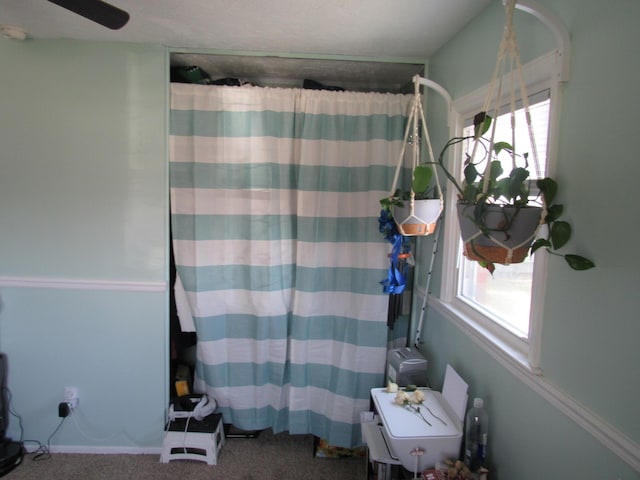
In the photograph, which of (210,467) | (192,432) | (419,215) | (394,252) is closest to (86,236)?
(192,432)

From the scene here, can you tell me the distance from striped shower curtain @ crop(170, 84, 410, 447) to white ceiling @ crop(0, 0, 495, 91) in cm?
25

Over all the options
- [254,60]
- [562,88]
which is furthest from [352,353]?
[254,60]

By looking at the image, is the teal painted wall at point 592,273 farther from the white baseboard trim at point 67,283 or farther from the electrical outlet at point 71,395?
the electrical outlet at point 71,395

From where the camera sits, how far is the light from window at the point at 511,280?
1.27m

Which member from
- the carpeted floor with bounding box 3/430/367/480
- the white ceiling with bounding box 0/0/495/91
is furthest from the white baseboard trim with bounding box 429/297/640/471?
the white ceiling with bounding box 0/0/495/91

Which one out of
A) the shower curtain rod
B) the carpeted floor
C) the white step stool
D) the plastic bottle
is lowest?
the carpeted floor

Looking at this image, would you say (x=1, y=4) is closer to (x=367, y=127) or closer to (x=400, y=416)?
(x=367, y=127)

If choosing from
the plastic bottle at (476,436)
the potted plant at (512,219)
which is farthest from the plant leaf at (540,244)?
the plastic bottle at (476,436)

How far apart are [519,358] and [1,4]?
8.81 ft

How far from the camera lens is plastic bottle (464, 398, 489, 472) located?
4.62 ft

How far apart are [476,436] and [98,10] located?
6.91ft

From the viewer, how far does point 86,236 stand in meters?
2.15

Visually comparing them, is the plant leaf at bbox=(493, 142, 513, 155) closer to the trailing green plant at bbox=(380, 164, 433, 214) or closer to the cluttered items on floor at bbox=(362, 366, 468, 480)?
the trailing green plant at bbox=(380, 164, 433, 214)

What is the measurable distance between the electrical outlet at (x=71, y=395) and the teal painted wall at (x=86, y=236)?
0.03 metres
